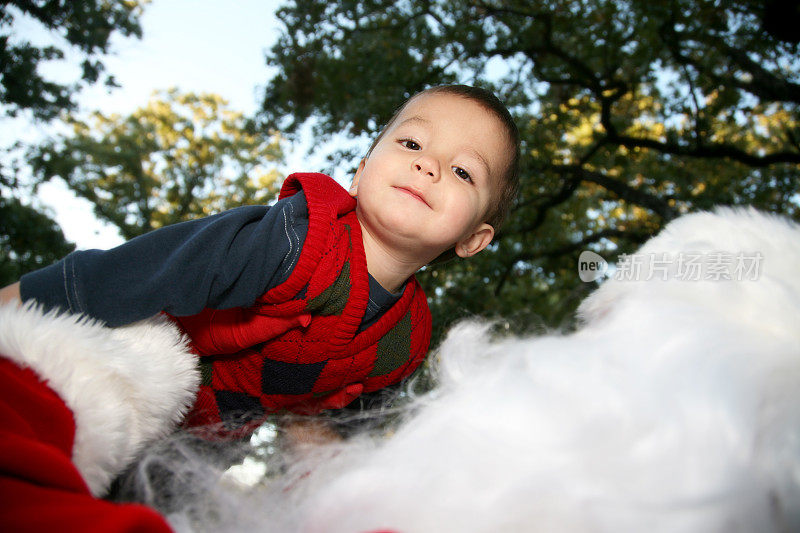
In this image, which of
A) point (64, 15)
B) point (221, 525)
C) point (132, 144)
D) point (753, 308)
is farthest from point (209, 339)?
point (132, 144)

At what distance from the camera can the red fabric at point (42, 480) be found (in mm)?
442

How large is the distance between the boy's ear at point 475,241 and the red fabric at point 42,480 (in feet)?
4.26

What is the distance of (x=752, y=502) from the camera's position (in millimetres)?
439

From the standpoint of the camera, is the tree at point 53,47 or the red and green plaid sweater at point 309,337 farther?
the tree at point 53,47

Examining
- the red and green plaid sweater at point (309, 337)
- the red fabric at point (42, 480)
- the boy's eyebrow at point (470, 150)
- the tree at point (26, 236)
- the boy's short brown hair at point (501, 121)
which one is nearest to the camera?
the red fabric at point (42, 480)

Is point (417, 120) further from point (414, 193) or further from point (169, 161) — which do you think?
point (169, 161)

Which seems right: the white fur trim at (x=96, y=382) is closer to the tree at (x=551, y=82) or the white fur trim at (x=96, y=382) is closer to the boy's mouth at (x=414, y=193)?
the boy's mouth at (x=414, y=193)

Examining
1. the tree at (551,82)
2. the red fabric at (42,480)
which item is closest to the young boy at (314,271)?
the red fabric at (42,480)

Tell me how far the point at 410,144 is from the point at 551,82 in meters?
3.47

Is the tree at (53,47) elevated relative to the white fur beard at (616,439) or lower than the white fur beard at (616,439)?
elevated

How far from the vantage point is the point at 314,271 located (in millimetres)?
1229

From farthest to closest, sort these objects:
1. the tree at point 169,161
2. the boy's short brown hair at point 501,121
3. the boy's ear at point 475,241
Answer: the tree at point 169,161 → the boy's ear at point 475,241 → the boy's short brown hair at point 501,121

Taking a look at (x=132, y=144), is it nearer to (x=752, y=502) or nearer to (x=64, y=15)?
(x=64, y=15)

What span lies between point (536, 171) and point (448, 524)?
13.7 ft
